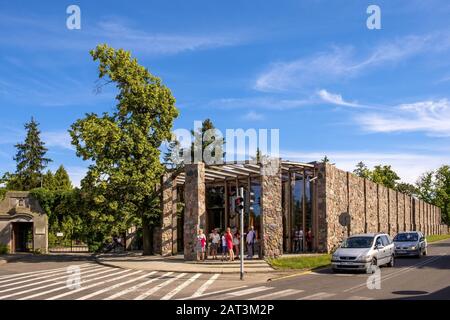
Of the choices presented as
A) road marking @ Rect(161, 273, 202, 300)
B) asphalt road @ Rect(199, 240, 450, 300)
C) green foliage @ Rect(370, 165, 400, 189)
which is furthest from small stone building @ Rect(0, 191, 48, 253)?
green foliage @ Rect(370, 165, 400, 189)

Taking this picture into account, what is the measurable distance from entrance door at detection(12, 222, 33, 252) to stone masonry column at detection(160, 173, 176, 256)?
13.3 metres

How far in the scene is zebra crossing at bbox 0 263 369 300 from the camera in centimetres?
1552

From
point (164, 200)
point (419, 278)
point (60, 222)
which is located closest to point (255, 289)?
point (419, 278)

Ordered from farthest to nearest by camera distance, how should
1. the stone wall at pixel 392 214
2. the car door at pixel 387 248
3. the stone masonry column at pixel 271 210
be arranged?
the stone wall at pixel 392 214 < the stone masonry column at pixel 271 210 < the car door at pixel 387 248

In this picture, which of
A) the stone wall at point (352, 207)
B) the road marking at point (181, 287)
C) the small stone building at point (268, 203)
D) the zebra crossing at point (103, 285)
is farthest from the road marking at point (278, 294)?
the small stone building at point (268, 203)

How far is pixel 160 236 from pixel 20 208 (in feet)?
42.1

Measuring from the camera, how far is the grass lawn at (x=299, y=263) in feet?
78.8

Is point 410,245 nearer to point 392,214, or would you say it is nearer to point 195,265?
point 195,265

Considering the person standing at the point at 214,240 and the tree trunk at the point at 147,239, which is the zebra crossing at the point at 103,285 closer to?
the person standing at the point at 214,240

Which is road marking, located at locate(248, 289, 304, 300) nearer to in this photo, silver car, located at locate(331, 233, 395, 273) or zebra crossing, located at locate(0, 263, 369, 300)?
zebra crossing, located at locate(0, 263, 369, 300)

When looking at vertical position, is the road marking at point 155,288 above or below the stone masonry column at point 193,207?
below

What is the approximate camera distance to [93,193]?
3056 cm
